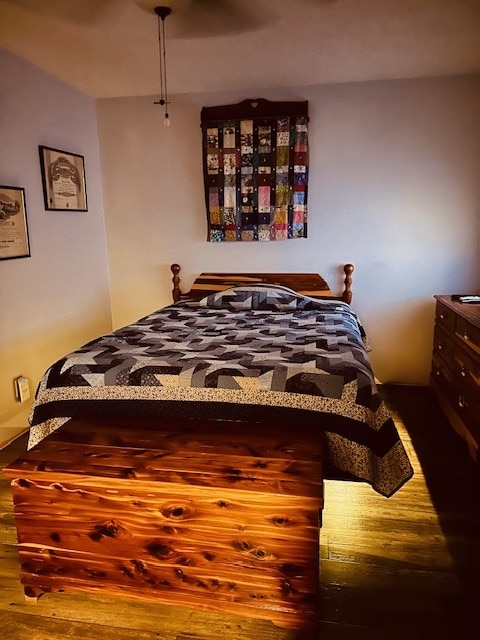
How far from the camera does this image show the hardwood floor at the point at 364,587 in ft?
4.85

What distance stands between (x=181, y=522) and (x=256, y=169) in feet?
9.19

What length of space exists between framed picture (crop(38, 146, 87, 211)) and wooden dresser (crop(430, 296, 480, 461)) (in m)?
2.75

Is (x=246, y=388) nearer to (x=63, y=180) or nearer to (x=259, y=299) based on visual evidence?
(x=259, y=299)

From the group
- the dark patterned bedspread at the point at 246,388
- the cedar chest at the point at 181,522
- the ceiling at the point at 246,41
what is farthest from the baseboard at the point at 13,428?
the ceiling at the point at 246,41

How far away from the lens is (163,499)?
1457 mm

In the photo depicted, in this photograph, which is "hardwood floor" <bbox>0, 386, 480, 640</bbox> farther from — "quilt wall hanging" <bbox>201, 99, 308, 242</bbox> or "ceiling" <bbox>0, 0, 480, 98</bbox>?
"ceiling" <bbox>0, 0, 480, 98</bbox>

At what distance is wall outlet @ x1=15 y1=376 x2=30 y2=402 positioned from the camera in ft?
9.55

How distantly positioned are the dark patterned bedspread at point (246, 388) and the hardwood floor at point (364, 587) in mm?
280

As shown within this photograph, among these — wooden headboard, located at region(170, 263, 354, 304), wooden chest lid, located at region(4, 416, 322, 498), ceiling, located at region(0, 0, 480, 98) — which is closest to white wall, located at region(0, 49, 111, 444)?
ceiling, located at region(0, 0, 480, 98)

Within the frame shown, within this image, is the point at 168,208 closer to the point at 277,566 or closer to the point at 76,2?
the point at 76,2

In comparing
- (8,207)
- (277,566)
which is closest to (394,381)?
(277,566)

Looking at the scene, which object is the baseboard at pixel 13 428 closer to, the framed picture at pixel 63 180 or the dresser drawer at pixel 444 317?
the framed picture at pixel 63 180

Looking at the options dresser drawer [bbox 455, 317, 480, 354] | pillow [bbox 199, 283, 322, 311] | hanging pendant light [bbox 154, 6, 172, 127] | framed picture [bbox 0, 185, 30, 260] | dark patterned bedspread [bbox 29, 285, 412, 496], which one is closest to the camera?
dark patterned bedspread [bbox 29, 285, 412, 496]

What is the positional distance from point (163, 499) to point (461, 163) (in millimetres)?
3132
